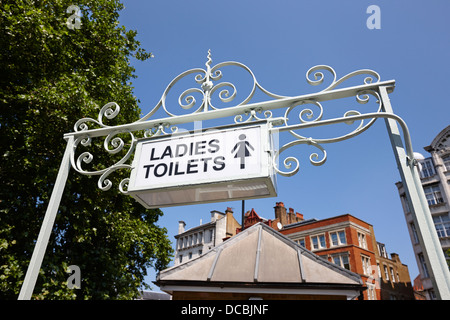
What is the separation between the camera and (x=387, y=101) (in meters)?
2.64

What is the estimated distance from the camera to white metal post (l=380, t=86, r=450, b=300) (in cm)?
190

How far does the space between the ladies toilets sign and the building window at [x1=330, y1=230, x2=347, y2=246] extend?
1442 inches

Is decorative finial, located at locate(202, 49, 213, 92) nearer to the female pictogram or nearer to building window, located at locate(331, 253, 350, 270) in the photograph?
the female pictogram

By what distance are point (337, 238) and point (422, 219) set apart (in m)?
36.9

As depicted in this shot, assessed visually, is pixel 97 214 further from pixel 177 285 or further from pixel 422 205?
pixel 422 205

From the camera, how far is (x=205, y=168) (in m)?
2.60

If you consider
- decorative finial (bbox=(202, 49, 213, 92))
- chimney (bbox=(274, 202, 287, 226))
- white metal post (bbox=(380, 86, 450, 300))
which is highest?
chimney (bbox=(274, 202, 287, 226))

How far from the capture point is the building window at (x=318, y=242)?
3656cm

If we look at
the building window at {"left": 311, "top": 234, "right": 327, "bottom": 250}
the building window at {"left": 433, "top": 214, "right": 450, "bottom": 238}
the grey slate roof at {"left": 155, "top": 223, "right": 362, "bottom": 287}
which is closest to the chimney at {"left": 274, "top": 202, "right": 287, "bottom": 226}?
the building window at {"left": 311, "top": 234, "right": 327, "bottom": 250}

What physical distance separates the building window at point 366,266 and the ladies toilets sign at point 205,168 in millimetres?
37381

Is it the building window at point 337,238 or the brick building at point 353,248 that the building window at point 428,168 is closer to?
the brick building at point 353,248
